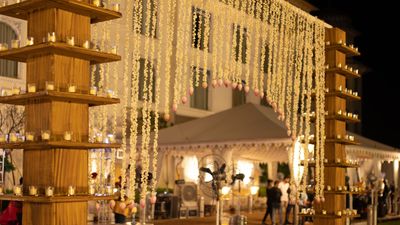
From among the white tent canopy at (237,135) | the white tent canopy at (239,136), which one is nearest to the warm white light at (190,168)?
the white tent canopy at (239,136)

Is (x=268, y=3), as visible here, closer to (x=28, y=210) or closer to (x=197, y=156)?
(x=28, y=210)

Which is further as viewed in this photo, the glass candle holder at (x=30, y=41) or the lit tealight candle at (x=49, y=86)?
the glass candle holder at (x=30, y=41)

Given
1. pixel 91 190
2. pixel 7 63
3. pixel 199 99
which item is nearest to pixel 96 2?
pixel 91 190

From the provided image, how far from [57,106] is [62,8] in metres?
0.85

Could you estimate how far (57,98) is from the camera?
572 cm

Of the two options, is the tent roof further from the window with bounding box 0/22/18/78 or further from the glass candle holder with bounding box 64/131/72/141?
the glass candle holder with bounding box 64/131/72/141

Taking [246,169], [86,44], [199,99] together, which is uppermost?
[199,99]

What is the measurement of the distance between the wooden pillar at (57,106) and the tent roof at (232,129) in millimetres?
9246

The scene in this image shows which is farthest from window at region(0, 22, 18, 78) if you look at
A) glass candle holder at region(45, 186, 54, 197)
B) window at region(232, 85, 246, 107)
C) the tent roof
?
glass candle holder at region(45, 186, 54, 197)

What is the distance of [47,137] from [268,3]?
446cm

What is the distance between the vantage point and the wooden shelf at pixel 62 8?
18.9ft

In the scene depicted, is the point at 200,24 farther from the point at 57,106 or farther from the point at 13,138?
the point at 13,138

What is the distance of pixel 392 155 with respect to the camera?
69.3 ft

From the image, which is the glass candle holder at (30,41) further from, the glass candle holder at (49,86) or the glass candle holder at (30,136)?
the glass candle holder at (30,136)
